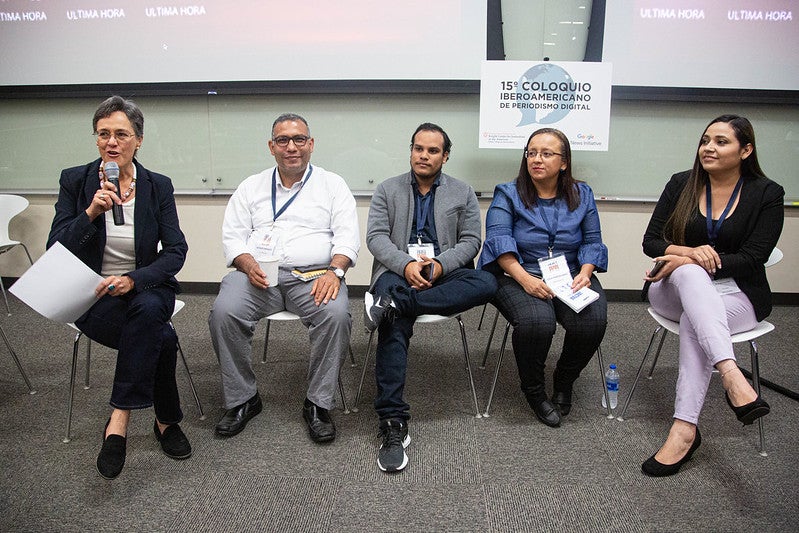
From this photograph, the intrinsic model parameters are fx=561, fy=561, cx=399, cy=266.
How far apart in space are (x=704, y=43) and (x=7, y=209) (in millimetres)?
5014

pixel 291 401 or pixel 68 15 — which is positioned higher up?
pixel 68 15

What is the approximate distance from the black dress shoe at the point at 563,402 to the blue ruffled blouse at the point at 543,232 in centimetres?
57

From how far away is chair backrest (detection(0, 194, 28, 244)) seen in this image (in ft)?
13.1

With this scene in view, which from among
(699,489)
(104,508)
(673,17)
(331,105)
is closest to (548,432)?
(699,489)

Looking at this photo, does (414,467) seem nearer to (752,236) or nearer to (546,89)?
(752,236)

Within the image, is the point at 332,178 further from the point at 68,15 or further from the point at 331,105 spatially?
the point at 68,15

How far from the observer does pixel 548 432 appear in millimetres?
2426

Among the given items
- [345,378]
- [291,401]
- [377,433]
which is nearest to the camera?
[377,433]

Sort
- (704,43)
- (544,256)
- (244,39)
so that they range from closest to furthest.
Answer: (544,256) → (704,43) → (244,39)

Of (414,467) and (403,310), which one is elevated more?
(403,310)

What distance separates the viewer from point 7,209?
4023 mm

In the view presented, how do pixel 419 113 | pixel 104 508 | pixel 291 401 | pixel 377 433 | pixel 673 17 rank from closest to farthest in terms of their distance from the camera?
pixel 104 508 → pixel 377 433 → pixel 291 401 → pixel 673 17 → pixel 419 113

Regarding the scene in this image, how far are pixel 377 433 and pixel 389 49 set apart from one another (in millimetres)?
2704

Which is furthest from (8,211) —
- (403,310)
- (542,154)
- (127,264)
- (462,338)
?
(542,154)
